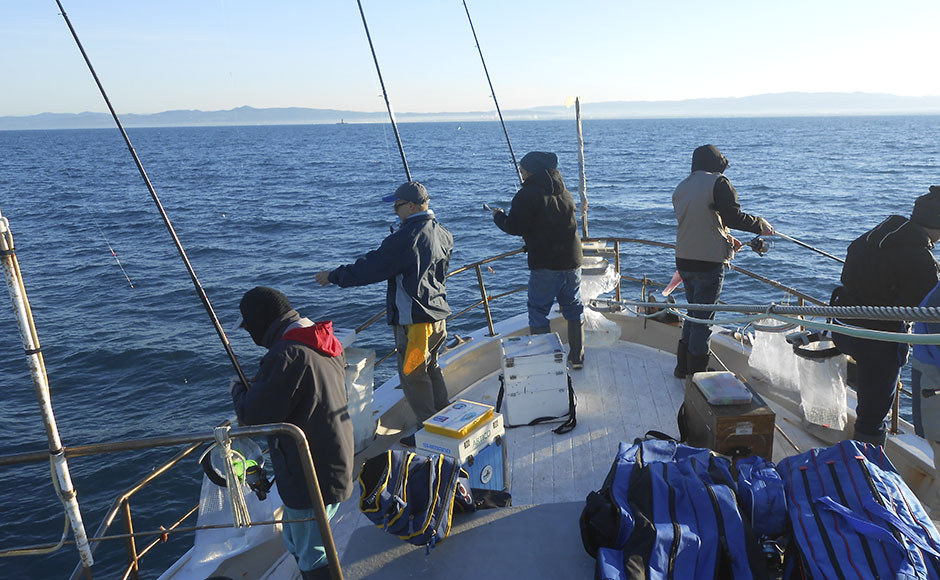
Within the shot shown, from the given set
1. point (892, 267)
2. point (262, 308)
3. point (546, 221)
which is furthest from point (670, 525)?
point (546, 221)

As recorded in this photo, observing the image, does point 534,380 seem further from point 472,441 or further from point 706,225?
point 706,225

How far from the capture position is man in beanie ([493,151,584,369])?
16.8 feet

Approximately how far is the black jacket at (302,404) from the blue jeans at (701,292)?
3.10 metres

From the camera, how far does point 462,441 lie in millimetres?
3672

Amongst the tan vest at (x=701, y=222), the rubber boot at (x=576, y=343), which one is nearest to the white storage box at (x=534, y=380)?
the rubber boot at (x=576, y=343)

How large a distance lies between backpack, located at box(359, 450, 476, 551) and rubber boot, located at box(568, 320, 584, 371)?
2.73 meters

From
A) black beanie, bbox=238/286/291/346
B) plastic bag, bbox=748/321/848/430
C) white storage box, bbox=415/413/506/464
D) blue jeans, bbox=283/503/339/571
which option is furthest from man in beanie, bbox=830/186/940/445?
blue jeans, bbox=283/503/339/571

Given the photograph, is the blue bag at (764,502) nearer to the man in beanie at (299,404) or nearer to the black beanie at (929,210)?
the black beanie at (929,210)

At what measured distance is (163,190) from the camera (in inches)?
1818

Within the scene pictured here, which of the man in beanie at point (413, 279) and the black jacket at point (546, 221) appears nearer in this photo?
the man in beanie at point (413, 279)

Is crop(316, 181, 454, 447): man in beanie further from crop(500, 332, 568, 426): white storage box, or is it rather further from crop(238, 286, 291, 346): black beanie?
crop(238, 286, 291, 346): black beanie

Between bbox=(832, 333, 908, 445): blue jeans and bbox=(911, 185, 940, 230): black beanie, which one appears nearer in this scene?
bbox=(911, 185, 940, 230): black beanie

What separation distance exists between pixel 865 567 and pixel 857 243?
2160 mm

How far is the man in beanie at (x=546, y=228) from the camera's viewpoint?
511 centimetres
